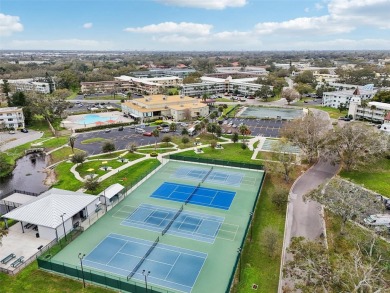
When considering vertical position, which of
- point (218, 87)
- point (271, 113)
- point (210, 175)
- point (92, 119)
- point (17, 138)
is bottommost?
point (210, 175)

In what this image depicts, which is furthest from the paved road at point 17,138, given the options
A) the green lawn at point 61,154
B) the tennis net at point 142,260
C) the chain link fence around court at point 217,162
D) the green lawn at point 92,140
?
the tennis net at point 142,260

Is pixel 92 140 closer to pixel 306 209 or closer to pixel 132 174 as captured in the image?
pixel 132 174

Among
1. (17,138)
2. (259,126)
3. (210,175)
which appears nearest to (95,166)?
(210,175)

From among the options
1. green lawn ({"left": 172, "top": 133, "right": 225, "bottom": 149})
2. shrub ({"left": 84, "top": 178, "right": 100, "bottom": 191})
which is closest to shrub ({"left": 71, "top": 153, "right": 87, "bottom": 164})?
shrub ({"left": 84, "top": 178, "right": 100, "bottom": 191})

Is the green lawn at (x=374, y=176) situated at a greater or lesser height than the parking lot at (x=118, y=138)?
lesser

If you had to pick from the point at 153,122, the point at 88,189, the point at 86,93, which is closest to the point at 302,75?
the point at 153,122

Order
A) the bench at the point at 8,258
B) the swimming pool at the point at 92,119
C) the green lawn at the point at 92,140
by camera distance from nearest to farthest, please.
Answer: the bench at the point at 8,258 → the green lawn at the point at 92,140 → the swimming pool at the point at 92,119

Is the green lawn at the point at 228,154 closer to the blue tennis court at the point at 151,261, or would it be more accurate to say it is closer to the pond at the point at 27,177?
the pond at the point at 27,177

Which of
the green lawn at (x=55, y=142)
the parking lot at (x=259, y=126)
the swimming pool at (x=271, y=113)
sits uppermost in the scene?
the swimming pool at (x=271, y=113)
